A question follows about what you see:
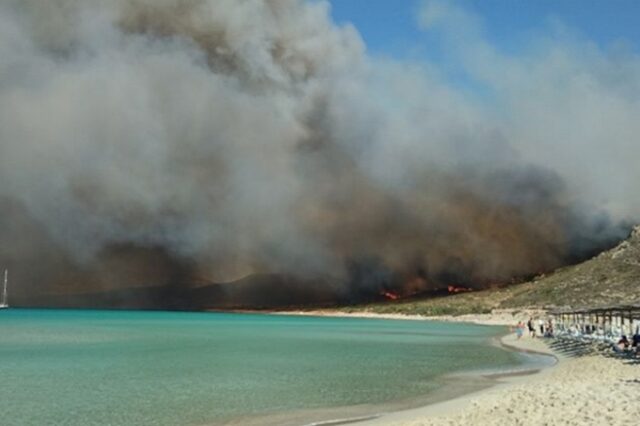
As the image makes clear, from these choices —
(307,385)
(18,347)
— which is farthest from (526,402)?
(18,347)

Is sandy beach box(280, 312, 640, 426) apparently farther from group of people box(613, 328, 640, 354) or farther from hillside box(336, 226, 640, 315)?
hillside box(336, 226, 640, 315)

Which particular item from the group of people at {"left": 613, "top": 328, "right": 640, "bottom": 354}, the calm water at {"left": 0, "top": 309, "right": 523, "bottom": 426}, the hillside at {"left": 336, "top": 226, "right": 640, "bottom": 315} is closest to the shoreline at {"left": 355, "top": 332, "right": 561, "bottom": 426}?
the calm water at {"left": 0, "top": 309, "right": 523, "bottom": 426}

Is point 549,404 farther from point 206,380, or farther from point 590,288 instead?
point 590,288

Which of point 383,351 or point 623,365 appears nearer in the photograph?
point 623,365

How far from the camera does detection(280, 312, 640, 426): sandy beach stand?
17.4 m

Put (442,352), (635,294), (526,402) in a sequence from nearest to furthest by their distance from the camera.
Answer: (526,402)
(442,352)
(635,294)

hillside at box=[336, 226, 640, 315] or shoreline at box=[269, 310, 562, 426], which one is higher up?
hillside at box=[336, 226, 640, 315]

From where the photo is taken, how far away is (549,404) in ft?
65.4

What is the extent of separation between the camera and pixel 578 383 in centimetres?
2547

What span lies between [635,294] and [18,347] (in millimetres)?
89870

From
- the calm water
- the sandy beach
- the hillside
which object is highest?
the hillside

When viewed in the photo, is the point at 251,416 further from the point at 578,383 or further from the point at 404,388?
the point at 578,383

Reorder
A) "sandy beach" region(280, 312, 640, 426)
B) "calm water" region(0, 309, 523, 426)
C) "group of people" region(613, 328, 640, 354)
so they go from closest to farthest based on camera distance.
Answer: "sandy beach" region(280, 312, 640, 426)
"calm water" region(0, 309, 523, 426)
"group of people" region(613, 328, 640, 354)

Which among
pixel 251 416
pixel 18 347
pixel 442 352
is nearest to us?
pixel 251 416
